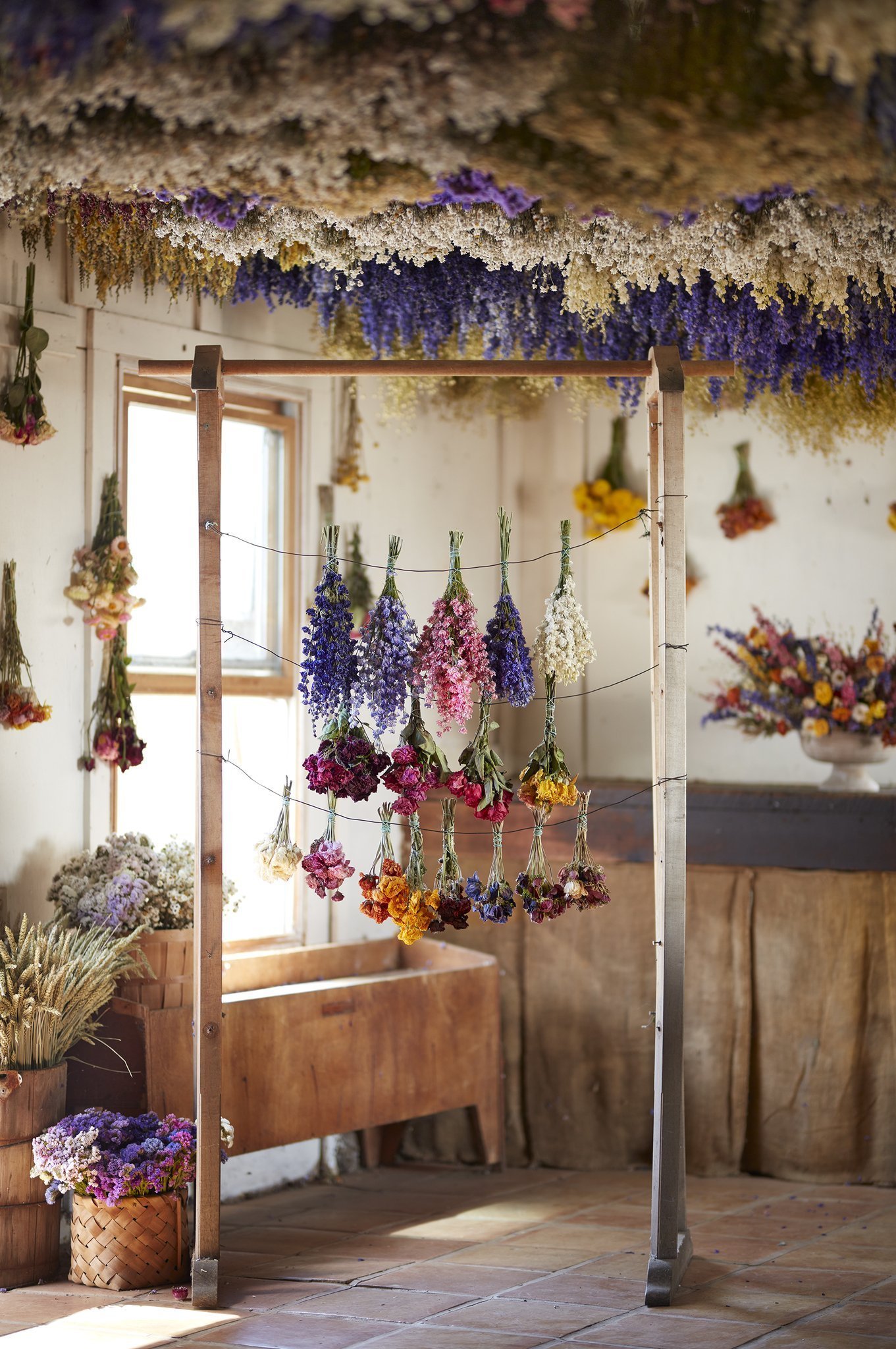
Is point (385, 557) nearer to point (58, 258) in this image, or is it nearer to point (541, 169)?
point (58, 258)

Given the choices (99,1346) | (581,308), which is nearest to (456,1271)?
(99,1346)

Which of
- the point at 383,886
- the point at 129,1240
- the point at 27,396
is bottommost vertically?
the point at 129,1240

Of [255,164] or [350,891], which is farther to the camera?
[350,891]

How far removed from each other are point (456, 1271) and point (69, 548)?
7.94 ft

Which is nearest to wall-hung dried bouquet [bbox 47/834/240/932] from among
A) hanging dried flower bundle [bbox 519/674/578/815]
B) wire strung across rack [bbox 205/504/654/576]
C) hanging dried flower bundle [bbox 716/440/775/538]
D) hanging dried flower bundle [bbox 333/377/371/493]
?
wire strung across rack [bbox 205/504/654/576]

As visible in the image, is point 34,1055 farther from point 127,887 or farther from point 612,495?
point 612,495

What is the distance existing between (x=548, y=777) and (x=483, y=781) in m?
0.17

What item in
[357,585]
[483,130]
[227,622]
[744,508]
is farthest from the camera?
[744,508]

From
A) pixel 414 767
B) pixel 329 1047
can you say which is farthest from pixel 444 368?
pixel 329 1047

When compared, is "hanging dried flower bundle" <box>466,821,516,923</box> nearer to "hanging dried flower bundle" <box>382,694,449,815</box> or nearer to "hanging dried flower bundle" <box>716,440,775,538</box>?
"hanging dried flower bundle" <box>382,694,449,815</box>

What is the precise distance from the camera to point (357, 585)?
18.0 feet

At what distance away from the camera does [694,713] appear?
6.05 meters

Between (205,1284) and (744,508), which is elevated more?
(744,508)

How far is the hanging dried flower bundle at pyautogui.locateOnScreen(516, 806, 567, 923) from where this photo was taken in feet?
12.6
